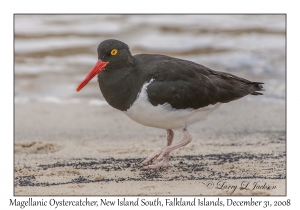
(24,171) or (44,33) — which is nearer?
(24,171)

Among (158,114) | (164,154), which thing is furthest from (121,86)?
(164,154)

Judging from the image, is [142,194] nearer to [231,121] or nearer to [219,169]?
[219,169]

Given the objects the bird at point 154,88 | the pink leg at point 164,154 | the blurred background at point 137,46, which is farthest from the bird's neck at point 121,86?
the blurred background at point 137,46

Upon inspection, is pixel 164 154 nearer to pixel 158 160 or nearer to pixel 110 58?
pixel 158 160

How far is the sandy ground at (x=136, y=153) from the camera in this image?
592cm

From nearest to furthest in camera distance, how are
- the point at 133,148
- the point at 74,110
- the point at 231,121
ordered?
1. the point at 133,148
2. the point at 231,121
3. the point at 74,110

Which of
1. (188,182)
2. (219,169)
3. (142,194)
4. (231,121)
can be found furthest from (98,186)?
(231,121)

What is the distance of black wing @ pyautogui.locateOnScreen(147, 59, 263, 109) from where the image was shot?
6.21 metres

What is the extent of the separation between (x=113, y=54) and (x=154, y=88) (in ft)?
2.22

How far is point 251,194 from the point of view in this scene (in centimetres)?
562

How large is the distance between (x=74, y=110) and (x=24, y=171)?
3.58 meters

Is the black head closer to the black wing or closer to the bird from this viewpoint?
the bird

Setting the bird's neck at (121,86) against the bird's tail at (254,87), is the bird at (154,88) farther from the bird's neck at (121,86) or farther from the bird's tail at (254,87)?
the bird's tail at (254,87)

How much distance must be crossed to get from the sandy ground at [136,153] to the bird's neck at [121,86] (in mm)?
934
